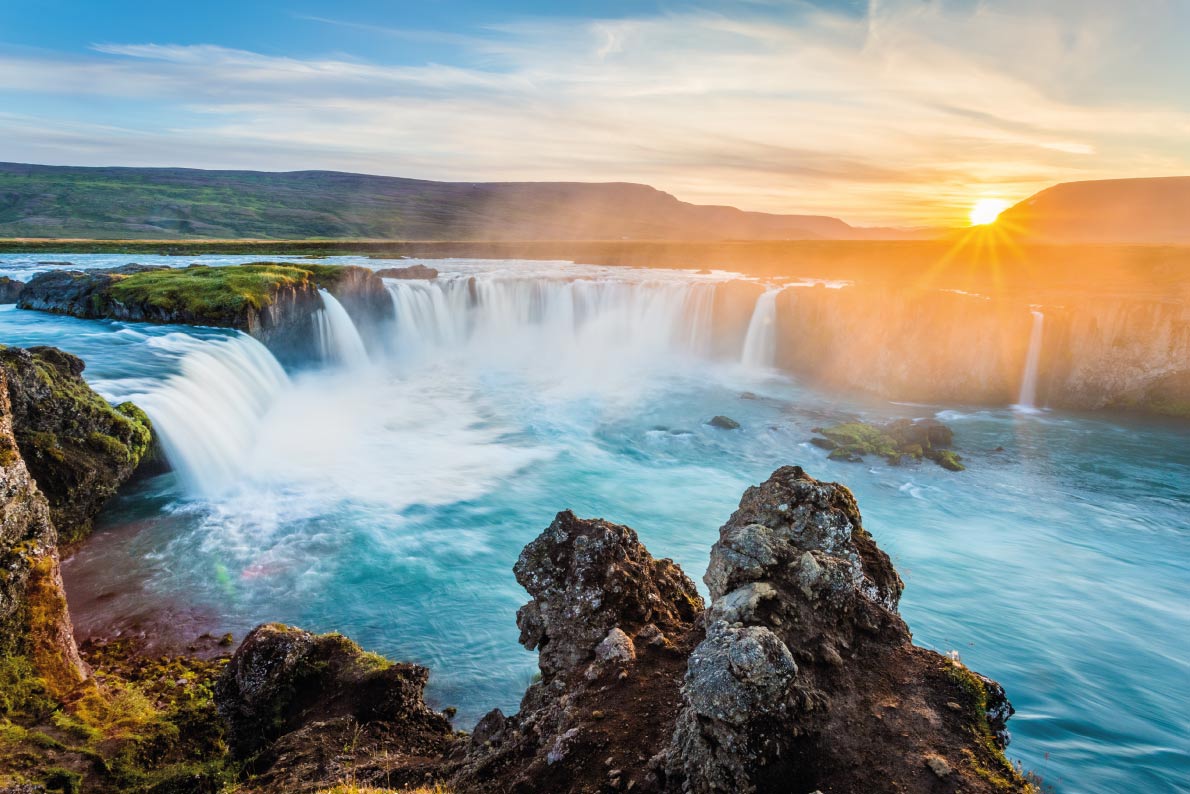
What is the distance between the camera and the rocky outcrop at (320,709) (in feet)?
25.5

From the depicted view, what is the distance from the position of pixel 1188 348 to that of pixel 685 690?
140ft

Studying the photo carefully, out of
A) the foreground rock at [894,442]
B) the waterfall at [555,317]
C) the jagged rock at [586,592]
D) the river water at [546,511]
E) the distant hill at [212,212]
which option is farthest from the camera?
the distant hill at [212,212]

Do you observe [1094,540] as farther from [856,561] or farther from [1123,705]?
[856,561]

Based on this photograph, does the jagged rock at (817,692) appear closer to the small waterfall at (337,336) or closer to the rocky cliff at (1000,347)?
the rocky cliff at (1000,347)

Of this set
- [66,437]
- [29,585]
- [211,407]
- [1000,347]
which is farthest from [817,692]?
[1000,347]

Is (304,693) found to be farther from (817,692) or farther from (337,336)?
(337,336)

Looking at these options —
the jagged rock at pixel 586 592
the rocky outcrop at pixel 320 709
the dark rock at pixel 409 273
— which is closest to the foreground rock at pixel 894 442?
the jagged rock at pixel 586 592

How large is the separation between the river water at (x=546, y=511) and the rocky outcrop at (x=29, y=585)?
3.70 m

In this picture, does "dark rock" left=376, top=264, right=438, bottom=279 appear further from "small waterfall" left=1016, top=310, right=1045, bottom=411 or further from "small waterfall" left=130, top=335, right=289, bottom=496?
"small waterfall" left=1016, top=310, right=1045, bottom=411

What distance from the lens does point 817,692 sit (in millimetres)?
5801

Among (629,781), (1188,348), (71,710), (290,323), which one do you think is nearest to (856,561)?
(629,781)

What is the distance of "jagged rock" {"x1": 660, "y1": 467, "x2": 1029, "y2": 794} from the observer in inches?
204

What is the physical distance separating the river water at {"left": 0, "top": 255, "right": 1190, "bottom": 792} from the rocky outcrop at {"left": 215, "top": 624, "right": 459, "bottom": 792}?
3056mm

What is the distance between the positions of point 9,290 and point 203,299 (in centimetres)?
1523
